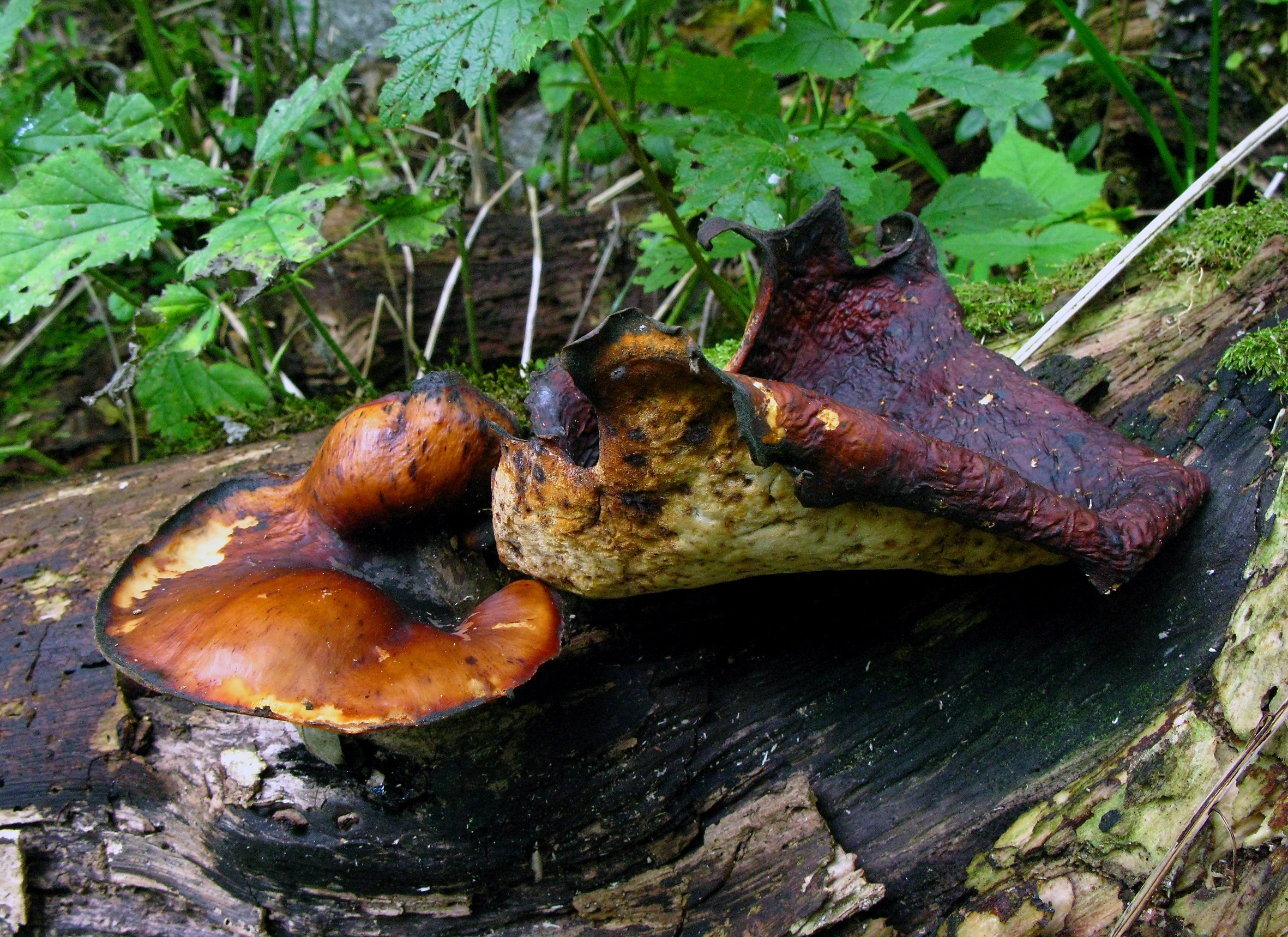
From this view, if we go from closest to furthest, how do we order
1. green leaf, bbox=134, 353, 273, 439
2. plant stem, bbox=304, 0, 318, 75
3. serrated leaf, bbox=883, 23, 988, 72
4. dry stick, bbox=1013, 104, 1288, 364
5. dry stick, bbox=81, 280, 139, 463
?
dry stick, bbox=1013, 104, 1288, 364 < serrated leaf, bbox=883, 23, 988, 72 < green leaf, bbox=134, 353, 273, 439 < dry stick, bbox=81, 280, 139, 463 < plant stem, bbox=304, 0, 318, 75

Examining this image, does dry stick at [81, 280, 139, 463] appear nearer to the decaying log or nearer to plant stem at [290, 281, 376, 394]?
plant stem at [290, 281, 376, 394]

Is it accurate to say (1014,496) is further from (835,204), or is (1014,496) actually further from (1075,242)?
(1075,242)

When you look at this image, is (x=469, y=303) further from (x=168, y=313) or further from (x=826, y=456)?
(x=826, y=456)

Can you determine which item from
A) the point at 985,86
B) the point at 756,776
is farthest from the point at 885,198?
the point at 756,776

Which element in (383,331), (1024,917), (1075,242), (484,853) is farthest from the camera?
(383,331)

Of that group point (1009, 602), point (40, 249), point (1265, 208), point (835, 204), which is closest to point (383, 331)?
point (40, 249)

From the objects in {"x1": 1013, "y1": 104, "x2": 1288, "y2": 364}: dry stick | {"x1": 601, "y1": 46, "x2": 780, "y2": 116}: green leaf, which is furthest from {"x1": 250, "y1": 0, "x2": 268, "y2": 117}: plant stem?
{"x1": 1013, "y1": 104, "x2": 1288, "y2": 364}: dry stick
